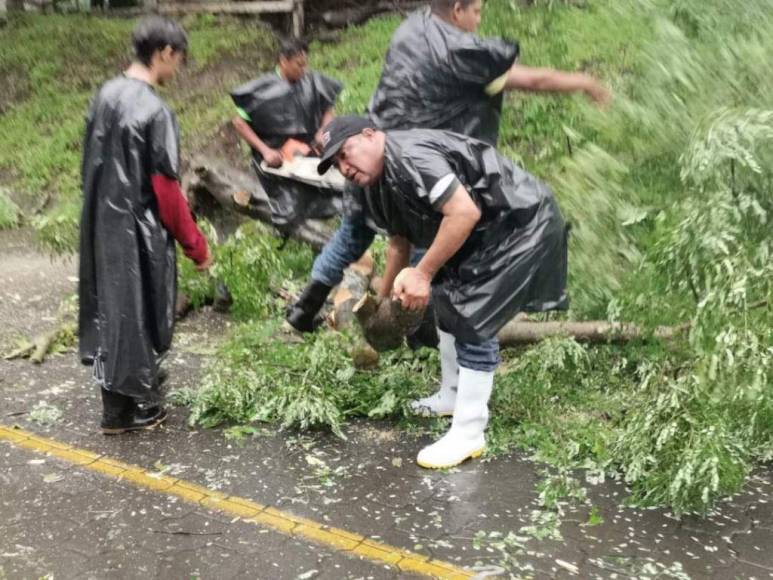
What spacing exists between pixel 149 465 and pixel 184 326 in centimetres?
210

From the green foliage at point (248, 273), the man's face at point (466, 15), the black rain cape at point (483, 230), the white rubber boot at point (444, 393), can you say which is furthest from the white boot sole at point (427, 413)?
the man's face at point (466, 15)

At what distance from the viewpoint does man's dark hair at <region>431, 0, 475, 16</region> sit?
14.2ft

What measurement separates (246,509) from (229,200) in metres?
3.34

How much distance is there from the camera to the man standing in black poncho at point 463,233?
3.60m

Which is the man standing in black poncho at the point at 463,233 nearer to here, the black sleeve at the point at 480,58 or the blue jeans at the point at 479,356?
the blue jeans at the point at 479,356

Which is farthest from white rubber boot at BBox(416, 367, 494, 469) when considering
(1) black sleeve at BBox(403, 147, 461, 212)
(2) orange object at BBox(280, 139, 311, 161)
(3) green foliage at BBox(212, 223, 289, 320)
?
(2) orange object at BBox(280, 139, 311, 161)

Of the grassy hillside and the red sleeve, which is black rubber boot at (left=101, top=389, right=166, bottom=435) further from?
the grassy hillside

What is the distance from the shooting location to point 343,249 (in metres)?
4.58

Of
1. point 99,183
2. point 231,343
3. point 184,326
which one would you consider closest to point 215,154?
point 184,326

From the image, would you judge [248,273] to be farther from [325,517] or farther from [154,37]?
[325,517]

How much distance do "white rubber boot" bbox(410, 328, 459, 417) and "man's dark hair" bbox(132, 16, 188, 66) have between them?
193 centimetres

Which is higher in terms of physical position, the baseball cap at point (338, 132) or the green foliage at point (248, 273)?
the baseball cap at point (338, 132)

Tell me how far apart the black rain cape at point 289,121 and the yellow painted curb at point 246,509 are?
2543 mm

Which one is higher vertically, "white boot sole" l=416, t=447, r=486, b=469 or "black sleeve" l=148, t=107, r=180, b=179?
"black sleeve" l=148, t=107, r=180, b=179
